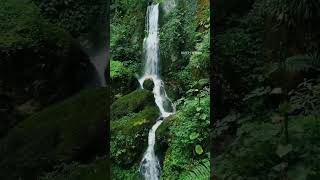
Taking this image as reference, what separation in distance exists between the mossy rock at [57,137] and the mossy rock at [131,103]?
28 cm

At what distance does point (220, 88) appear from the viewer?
5082 millimetres

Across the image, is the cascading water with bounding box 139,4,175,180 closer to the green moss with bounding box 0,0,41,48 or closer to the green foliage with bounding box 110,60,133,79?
the green foliage with bounding box 110,60,133,79

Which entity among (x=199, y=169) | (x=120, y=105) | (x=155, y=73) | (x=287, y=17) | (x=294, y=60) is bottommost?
(x=199, y=169)

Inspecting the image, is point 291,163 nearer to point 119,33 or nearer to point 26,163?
point 26,163

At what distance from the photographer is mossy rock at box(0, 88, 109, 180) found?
15.5 ft

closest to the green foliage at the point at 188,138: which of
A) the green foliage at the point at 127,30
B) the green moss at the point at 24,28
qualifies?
the green foliage at the point at 127,30

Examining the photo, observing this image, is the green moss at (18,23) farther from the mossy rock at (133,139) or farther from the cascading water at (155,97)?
the mossy rock at (133,139)

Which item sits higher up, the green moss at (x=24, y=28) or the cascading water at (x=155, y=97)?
the green moss at (x=24, y=28)

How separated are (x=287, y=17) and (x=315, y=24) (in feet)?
0.94

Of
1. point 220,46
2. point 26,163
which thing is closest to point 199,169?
point 220,46

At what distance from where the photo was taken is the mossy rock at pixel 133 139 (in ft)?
17.5

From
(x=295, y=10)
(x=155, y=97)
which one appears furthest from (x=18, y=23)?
(x=295, y=10)

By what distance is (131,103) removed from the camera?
5438mm

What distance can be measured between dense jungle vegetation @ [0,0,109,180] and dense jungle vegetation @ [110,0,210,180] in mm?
319
